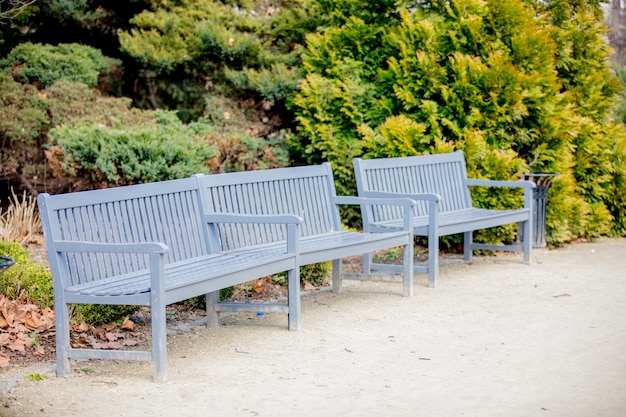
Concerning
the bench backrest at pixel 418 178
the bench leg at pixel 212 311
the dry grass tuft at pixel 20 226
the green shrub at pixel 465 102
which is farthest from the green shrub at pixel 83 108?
the bench leg at pixel 212 311

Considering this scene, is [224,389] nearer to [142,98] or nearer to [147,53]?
[147,53]

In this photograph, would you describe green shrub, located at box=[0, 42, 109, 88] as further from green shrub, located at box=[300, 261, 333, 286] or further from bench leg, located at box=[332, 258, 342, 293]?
bench leg, located at box=[332, 258, 342, 293]

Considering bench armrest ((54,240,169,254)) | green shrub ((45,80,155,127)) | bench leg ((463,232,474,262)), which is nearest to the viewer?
bench armrest ((54,240,169,254))

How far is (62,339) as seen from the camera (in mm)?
5125

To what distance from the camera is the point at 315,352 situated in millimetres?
5660

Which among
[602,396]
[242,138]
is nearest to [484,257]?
[242,138]

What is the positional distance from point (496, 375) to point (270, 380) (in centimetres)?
127

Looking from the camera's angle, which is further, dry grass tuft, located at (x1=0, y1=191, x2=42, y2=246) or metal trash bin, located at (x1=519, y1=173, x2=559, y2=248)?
metal trash bin, located at (x1=519, y1=173, x2=559, y2=248)

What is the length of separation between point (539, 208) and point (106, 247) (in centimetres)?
606

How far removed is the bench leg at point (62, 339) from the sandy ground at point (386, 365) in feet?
0.27

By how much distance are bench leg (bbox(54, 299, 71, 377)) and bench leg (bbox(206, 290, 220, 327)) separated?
1383 millimetres

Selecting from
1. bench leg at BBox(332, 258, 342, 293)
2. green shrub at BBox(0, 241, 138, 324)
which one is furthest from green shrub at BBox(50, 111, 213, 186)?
green shrub at BBox(0, 241, 138, 324)

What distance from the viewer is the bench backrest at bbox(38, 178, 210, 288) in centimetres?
520

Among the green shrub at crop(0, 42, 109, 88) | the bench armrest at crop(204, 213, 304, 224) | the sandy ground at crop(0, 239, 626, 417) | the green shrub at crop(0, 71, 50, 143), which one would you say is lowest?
the sandy ground at crop(0, 239, 626, 417)
